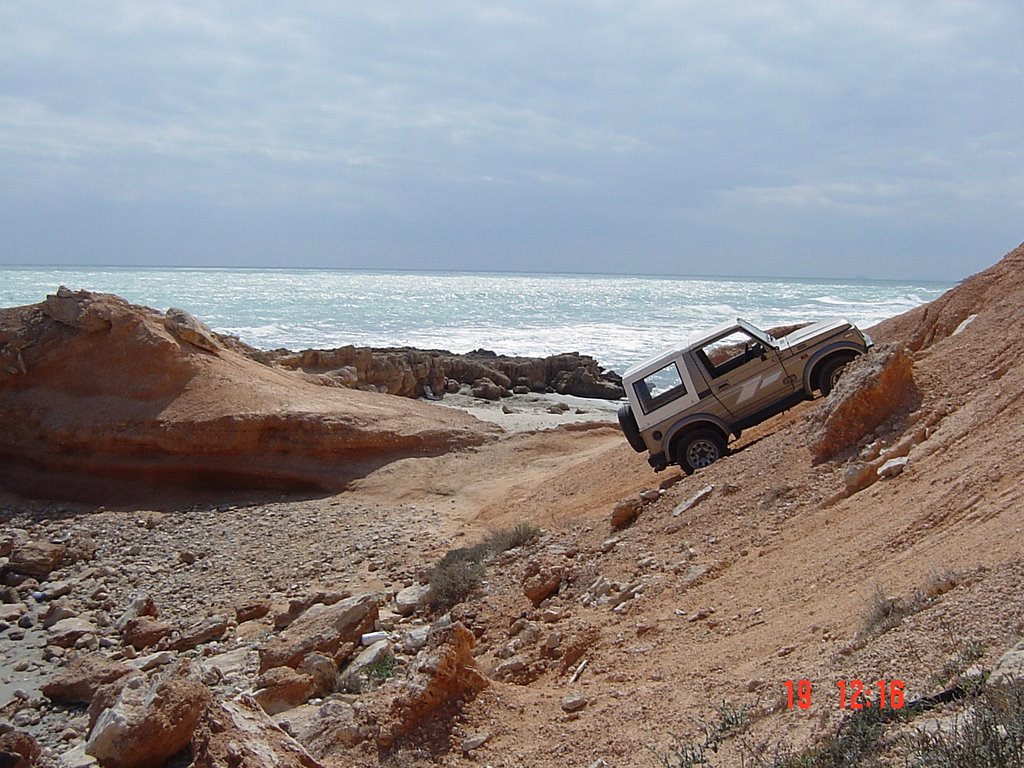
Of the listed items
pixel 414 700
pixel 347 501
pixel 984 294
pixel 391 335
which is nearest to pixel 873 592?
pixel 414 700

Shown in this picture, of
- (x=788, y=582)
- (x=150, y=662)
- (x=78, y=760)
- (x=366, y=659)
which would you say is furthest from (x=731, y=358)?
(x=78, y=760)

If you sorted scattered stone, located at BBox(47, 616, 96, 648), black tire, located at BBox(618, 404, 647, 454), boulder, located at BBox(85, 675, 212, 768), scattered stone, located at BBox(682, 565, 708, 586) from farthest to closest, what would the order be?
black tire, located at BBox(618, 404, 647, 454)
scattered stone, located at BBox(47, 616, 96, 648)
scattered stone, located at BBox(682, 565, 708, 586)
boulder, located at BBox(85, 675, 212, 768)

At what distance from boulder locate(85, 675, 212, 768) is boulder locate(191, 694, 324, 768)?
9 cm

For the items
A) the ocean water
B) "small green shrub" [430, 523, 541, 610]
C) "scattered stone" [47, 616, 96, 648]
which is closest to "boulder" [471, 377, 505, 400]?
the ocean water

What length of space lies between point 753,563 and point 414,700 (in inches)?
130

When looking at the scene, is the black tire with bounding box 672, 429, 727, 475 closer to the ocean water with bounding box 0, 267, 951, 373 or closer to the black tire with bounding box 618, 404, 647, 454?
the black tire with bounding box 618, 404, 647, 454

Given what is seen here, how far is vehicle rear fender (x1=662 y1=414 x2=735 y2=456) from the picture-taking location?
11.6 meters

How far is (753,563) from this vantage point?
25.3ft

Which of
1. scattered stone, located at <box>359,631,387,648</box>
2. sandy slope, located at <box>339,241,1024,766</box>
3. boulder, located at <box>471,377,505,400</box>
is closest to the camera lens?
sandy slope, located at <box>339,241,1024,766</box>

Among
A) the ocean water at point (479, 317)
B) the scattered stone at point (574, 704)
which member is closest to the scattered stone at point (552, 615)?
the scattered stone at point (574, 704)

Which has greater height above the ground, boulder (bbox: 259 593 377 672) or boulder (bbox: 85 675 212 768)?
boulder (bbox: 85 675 212 768)

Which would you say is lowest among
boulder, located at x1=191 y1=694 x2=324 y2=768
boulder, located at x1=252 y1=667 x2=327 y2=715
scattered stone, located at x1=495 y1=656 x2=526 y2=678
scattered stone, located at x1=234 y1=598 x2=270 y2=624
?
scattered stone, located at x1=234 y1=598 x2=270 y2=624

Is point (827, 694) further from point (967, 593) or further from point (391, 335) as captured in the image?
point (391, 335)

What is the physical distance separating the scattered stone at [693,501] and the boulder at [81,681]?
19.3ft
